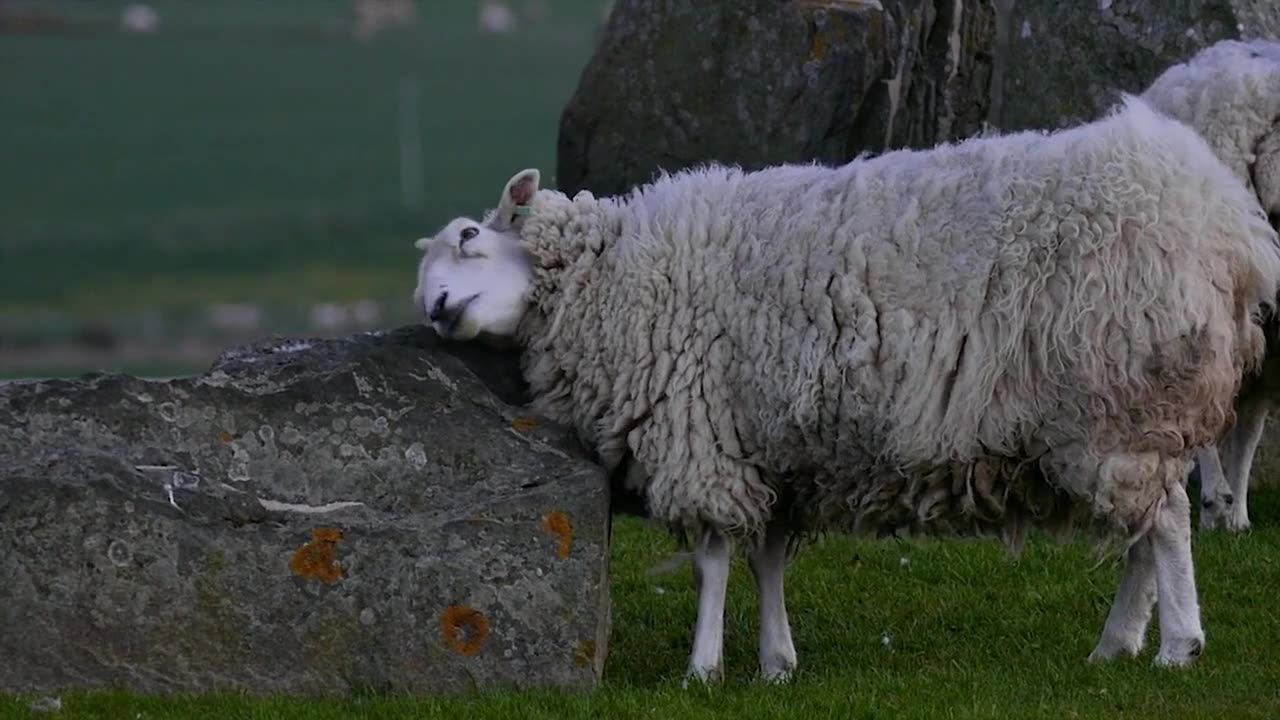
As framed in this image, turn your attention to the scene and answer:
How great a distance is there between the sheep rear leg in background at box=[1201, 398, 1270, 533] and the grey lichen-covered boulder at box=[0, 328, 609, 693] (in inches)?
143


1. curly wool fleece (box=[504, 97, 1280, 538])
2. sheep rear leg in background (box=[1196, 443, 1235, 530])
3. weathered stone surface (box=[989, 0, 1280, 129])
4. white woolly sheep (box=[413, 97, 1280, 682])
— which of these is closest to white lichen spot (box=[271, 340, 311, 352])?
white woolly sheep (box=[413, 97, 1280, 682])

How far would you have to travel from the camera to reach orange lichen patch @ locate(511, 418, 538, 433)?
6879 mm

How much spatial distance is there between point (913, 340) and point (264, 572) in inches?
84.9

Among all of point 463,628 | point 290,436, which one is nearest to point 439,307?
point 290,436

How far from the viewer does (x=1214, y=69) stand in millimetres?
7781

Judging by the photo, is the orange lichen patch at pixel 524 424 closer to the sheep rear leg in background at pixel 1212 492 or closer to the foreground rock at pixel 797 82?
the sheep rear leg in background at pixel 1212 492

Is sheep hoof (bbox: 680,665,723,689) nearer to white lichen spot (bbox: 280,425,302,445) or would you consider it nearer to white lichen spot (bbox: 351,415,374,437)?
white lichen spot (bbox: 351,415,374,437)

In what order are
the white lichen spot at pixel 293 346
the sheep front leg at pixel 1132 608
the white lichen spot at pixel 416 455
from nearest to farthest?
the white lichen spot at pixel 416 455 < the sheep front leg at pixel 1132 608 < the white lichen spot at pixel 293 346

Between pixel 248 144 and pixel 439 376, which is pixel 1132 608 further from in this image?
pixel 248 144

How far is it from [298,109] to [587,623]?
19.3 m

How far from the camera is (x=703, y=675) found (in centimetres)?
672

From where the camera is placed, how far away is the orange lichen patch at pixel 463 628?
6.21 m

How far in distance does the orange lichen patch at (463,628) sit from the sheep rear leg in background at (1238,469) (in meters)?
4.14

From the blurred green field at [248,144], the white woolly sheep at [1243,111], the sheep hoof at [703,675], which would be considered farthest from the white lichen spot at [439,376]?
the blurred green field at [248,144]
